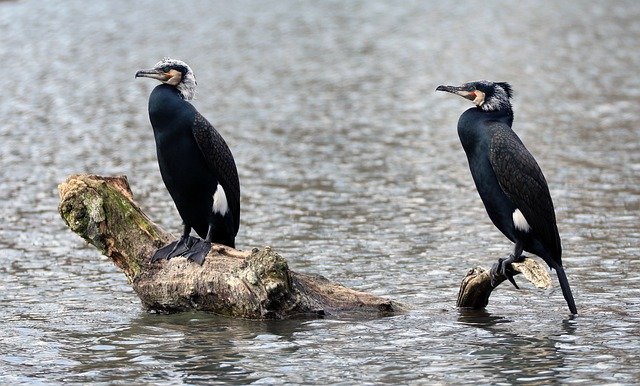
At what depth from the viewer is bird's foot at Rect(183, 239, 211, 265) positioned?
33.7ft

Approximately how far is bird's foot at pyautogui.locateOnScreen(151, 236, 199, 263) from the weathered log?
7.40 feet

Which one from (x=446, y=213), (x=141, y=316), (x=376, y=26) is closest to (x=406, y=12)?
(x=376, y=26)

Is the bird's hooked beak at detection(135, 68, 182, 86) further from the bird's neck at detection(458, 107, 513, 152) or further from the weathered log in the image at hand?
the weathered log

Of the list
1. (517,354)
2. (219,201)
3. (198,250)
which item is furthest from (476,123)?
(198,250)

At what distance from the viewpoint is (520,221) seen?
33.3ft

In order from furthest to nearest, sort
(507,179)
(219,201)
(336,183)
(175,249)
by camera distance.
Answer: (336,183) → (219,201) → (175,249) → (507,179)

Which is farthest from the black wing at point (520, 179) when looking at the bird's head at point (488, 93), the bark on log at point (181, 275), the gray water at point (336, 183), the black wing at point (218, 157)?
the black wing at point (218, 157)

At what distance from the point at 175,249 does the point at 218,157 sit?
83 cm

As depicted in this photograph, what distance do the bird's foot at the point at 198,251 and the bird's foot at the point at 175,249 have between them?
4cm

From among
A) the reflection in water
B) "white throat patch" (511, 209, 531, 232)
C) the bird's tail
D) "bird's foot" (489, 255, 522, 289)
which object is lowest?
the reflection in water

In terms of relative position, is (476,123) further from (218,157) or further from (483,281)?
(218,157)

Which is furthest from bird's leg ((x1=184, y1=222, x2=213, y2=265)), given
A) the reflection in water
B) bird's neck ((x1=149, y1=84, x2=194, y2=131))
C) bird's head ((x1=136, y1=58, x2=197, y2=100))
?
the reflection in water

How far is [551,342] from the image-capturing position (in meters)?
9.43

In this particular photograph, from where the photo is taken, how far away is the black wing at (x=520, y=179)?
10047 millimetres
